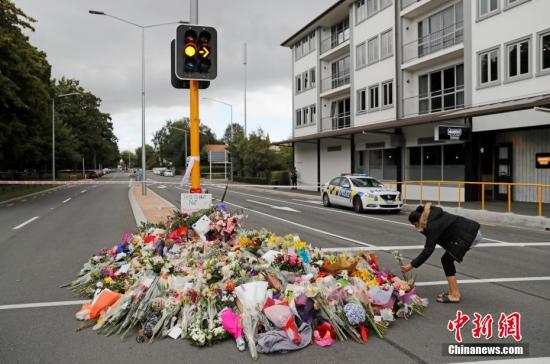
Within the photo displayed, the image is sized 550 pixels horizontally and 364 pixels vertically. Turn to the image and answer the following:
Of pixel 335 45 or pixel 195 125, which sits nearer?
pixel 195 125

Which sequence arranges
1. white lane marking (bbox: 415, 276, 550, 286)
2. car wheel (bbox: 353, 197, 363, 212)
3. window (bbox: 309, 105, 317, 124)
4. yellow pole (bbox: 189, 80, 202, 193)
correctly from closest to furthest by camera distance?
1. white lane marking (bbox: 415, 276, 550, 286)
2. yellow pole (bbox: 189, 80, 202, 193)
3. car wheel (bbox: 353, 197, 363, 212)
4. window (bbox: 309, 105, 317, 124)

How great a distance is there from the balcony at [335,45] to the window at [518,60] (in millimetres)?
15224

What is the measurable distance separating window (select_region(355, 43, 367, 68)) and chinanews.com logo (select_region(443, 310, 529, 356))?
2700cm

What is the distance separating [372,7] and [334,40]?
23.0 ft

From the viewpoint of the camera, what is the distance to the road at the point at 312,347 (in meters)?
4.38

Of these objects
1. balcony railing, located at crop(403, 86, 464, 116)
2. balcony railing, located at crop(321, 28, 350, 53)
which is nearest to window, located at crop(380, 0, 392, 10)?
balcony railing, located at crop(321, 28, 350, 53)

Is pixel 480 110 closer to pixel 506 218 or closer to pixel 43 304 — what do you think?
Result: pixel 506 218

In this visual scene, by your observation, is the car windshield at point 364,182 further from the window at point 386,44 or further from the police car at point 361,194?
the window at point 386,44

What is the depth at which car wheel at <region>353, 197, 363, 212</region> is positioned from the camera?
1885 cm

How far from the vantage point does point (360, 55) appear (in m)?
31.0

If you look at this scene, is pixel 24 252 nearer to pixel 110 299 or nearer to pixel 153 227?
pixel 153 227

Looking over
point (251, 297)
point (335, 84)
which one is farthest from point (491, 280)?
point (335, 84)

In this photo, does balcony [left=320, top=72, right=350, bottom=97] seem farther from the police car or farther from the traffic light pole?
the traffic light pole

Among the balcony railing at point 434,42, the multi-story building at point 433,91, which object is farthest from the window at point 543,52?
the balcony railing at point 434,42
